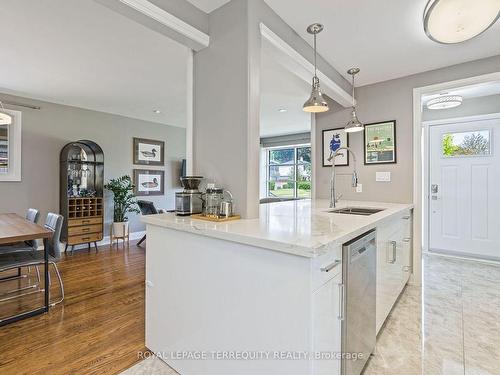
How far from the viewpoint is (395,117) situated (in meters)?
3.04

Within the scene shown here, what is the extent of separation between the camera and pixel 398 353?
1.73m

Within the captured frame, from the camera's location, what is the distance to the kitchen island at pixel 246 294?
1.07 metres

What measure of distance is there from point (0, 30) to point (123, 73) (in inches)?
41.8

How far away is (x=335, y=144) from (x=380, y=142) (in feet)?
1.72

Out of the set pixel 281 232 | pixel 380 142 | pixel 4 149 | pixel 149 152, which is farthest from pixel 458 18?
pixel 4 149

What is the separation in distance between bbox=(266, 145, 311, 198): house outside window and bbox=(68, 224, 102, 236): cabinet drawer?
4.58m

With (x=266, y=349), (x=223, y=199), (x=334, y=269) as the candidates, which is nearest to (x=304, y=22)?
(x=223, y=199)

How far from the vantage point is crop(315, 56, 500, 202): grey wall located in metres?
2.79

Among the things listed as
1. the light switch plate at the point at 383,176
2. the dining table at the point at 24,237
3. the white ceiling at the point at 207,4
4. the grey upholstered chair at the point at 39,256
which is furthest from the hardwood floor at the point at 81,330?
the light switch plate at the point at 383,176

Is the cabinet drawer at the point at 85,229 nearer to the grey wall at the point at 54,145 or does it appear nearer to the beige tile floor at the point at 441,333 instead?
the grey wall at the point at 54,145

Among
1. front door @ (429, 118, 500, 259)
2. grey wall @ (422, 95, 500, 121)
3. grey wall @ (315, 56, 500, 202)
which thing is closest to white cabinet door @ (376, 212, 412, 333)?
grey wall @ (315, 56, 500, 202)

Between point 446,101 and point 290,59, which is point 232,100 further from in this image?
point 446,101

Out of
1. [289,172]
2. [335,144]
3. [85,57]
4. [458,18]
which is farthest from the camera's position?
[289,172]

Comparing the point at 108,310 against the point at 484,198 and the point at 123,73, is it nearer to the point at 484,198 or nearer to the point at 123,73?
the point at 123,73
